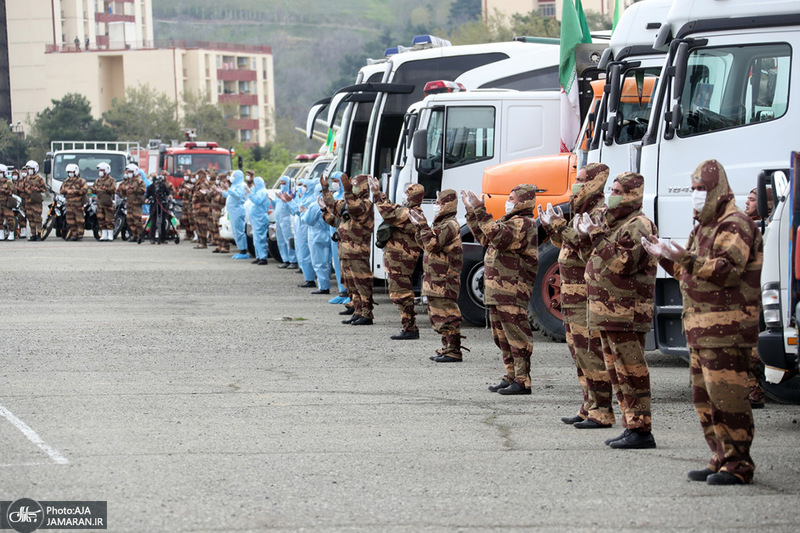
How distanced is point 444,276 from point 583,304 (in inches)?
125

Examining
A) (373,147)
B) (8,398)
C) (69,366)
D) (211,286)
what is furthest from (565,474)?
(211,286)

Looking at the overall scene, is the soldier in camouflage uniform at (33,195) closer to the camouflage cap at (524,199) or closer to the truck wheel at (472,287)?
the truck wheel at (472,287)

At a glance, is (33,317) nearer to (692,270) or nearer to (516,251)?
(516,251)

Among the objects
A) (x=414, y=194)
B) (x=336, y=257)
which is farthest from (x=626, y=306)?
(x=336, y=257)

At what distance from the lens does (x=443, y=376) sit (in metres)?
10.7

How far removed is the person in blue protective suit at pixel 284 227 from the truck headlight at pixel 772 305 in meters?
14.2

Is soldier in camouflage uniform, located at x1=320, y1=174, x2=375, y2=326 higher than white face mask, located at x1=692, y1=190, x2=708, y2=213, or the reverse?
white face mask, located at x1=692, y1=190, x2=708, y2=213

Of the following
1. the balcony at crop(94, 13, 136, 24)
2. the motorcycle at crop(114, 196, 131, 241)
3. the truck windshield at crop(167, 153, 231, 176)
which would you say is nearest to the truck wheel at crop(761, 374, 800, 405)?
the motorcycle at crop(114, 196, 131, 241)

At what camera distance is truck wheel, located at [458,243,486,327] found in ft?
46.2

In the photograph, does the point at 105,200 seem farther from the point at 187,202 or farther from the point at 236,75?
the point at 236,75

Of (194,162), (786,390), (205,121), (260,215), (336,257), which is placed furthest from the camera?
(205,121)

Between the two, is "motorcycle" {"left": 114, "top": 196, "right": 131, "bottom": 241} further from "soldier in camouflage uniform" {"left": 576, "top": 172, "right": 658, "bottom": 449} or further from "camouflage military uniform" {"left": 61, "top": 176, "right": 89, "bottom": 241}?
"soldier in camouflage uniform" {"left": 576, "top": 172, "right": 658, "bottom": 449}

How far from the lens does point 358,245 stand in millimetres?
14539

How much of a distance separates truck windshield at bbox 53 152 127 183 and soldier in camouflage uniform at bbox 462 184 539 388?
28.3 meters
